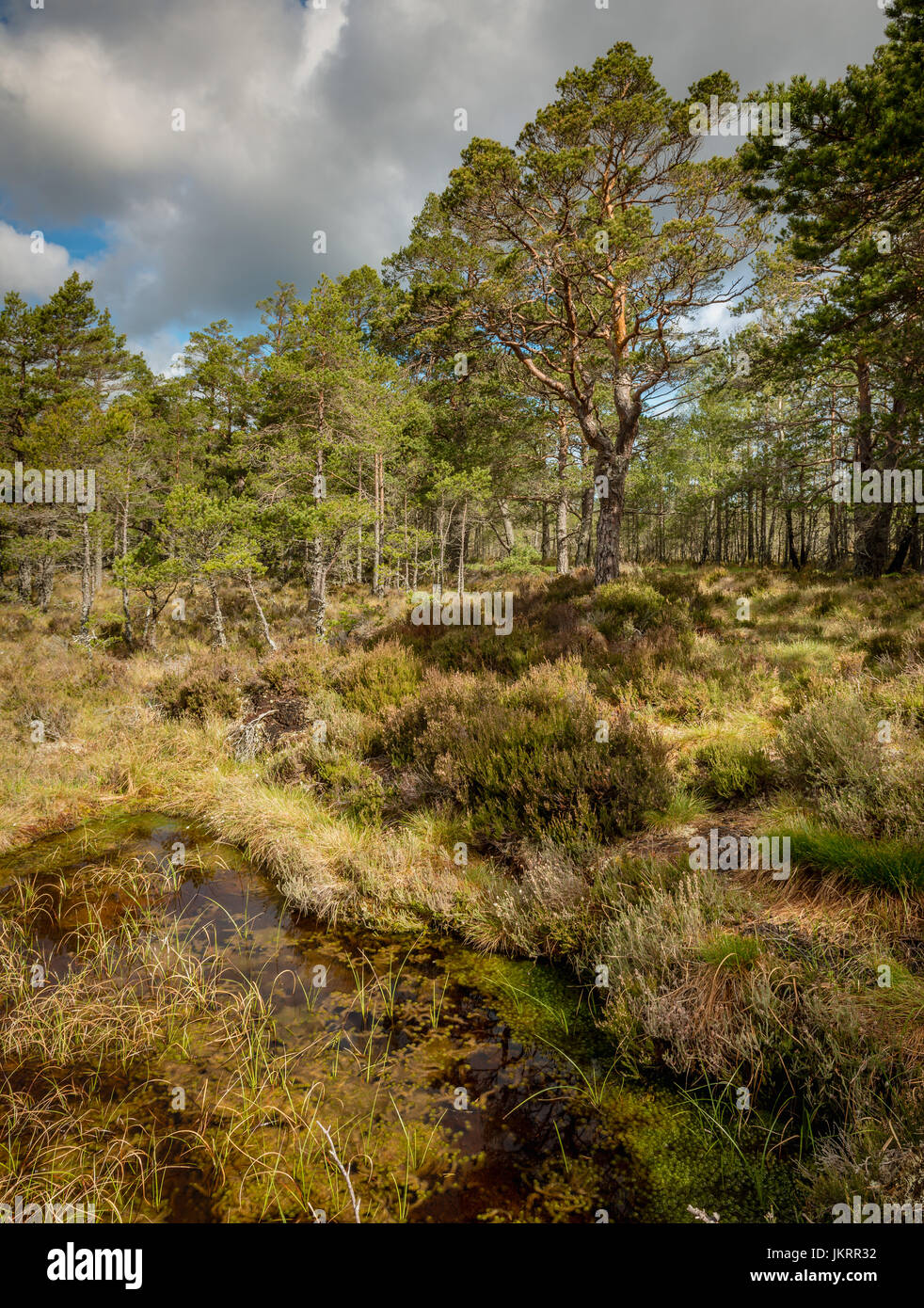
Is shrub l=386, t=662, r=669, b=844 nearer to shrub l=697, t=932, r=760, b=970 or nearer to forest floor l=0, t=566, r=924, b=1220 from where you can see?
forest floor l=0, t=566, r=924, b=1220

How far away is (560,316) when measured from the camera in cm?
1180

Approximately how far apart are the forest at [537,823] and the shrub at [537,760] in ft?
0.15

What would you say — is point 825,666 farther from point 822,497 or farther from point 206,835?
point 822,497

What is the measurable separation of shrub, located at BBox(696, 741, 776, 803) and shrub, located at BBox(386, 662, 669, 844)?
1.70ft

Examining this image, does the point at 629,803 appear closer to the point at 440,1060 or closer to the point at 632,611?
the point at 440,1060

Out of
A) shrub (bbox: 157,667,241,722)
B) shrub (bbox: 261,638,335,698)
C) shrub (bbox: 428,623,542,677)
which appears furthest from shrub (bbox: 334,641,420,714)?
shrub (bbox: 157,667,241,722)

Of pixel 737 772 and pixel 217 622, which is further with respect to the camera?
pixel 217 622

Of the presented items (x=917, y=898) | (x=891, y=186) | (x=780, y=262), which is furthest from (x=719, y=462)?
(x=917, y=898)

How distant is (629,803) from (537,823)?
2.73 ft

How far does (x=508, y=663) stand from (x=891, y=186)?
26.9ft

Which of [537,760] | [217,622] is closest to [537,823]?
[537,760]

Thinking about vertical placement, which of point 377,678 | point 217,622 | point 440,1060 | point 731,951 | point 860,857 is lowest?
point 440,1060

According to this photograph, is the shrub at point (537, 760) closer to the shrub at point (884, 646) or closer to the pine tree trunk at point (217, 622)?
the shrub at point (884, 646)

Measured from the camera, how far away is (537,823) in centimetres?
474
